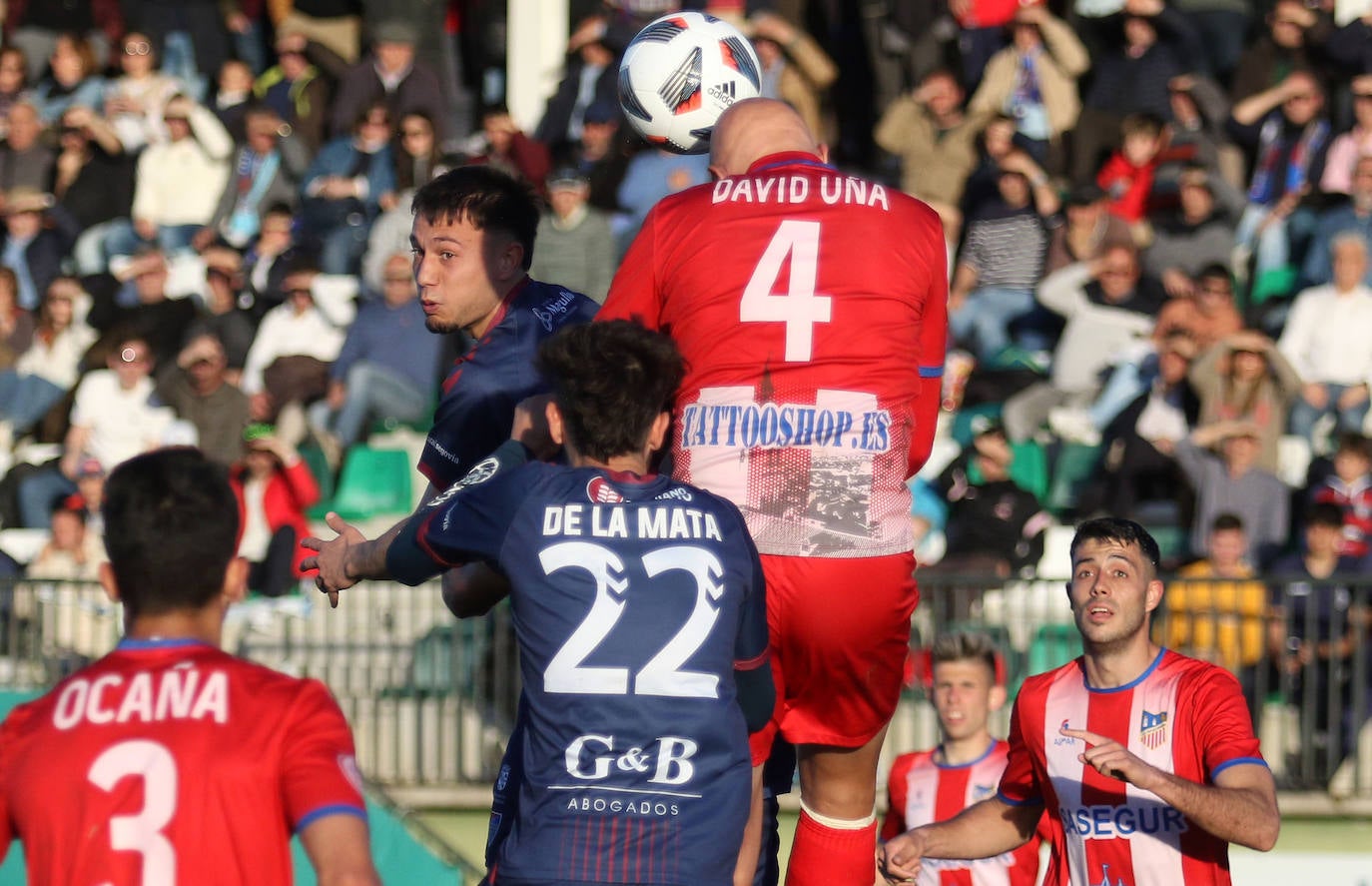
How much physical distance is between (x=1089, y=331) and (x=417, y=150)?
5.74 m

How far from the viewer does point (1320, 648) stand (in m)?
11.7

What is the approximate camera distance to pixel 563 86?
17.5 metres

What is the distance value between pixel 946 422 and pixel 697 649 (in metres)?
10.2

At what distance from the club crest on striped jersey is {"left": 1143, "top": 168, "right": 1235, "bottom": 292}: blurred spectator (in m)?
8.94

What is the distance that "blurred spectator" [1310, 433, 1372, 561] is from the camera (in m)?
12.3

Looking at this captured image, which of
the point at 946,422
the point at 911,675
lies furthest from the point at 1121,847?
the point at 946,422

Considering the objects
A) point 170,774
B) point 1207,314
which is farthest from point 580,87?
point 170,774

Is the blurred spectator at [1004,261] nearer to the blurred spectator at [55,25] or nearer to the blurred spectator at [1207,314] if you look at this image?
the blurred spectator at [1207,314]

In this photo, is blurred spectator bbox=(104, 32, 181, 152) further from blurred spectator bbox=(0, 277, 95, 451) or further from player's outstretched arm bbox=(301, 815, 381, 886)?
player's outstretched arm bbox=(301, 815, 381, 886)

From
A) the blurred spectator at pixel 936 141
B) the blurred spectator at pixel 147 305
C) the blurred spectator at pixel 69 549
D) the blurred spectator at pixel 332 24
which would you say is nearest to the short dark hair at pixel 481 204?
the blurred spectator at pixel 69 549

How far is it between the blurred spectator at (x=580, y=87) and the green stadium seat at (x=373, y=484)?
3.72m

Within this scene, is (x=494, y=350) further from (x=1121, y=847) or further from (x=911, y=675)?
(x=911, y=675)

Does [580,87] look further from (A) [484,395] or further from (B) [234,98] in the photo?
(A) [484,395]

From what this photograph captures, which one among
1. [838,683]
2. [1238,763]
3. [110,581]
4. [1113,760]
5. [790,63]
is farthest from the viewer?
A: [790,63]
